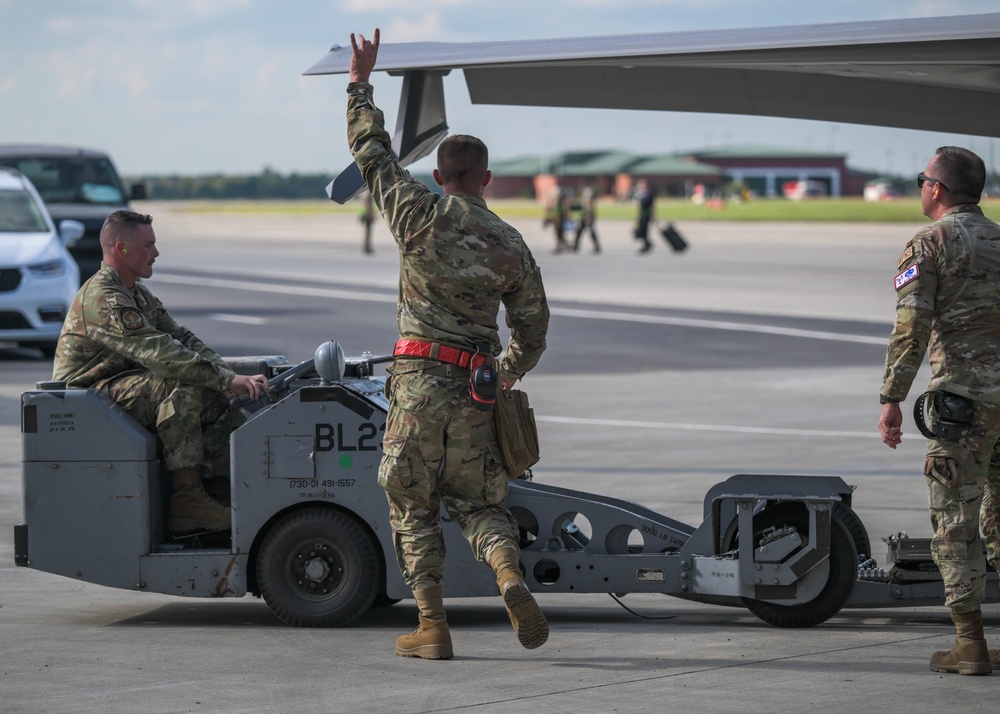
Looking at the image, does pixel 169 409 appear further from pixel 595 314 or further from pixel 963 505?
pixel 595 314

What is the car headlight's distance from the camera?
16.4 m

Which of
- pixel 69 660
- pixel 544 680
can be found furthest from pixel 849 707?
pixel 69 660

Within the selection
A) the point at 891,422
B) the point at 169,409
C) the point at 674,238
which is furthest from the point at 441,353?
the point at 674,238

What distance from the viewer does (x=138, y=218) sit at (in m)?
6.34

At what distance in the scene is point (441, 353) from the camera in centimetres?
537

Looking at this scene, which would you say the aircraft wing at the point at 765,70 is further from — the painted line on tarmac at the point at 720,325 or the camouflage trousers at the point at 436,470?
the painted line on tarmac at the point at 720,325

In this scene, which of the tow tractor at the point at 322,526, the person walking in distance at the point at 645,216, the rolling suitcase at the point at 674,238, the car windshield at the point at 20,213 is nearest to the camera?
the tow tractor at the point at 322,526

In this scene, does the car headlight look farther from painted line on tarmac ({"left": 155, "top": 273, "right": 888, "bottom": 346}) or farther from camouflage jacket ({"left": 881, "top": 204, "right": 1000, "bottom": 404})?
camouflage jacket ({"left": 881, "top": 204, "right": 1000, "bottom": 404})

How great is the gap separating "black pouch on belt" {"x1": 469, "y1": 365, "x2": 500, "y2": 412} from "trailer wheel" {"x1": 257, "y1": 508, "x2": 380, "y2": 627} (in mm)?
1061

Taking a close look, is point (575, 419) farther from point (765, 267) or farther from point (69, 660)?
→ point (765, 267)

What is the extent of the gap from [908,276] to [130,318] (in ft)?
10.5

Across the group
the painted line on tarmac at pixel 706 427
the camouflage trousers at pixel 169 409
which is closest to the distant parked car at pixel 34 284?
the painted line on tarmac at pixel 706 427

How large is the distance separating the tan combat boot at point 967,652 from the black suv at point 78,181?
726 inches

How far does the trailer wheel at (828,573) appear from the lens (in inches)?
230
